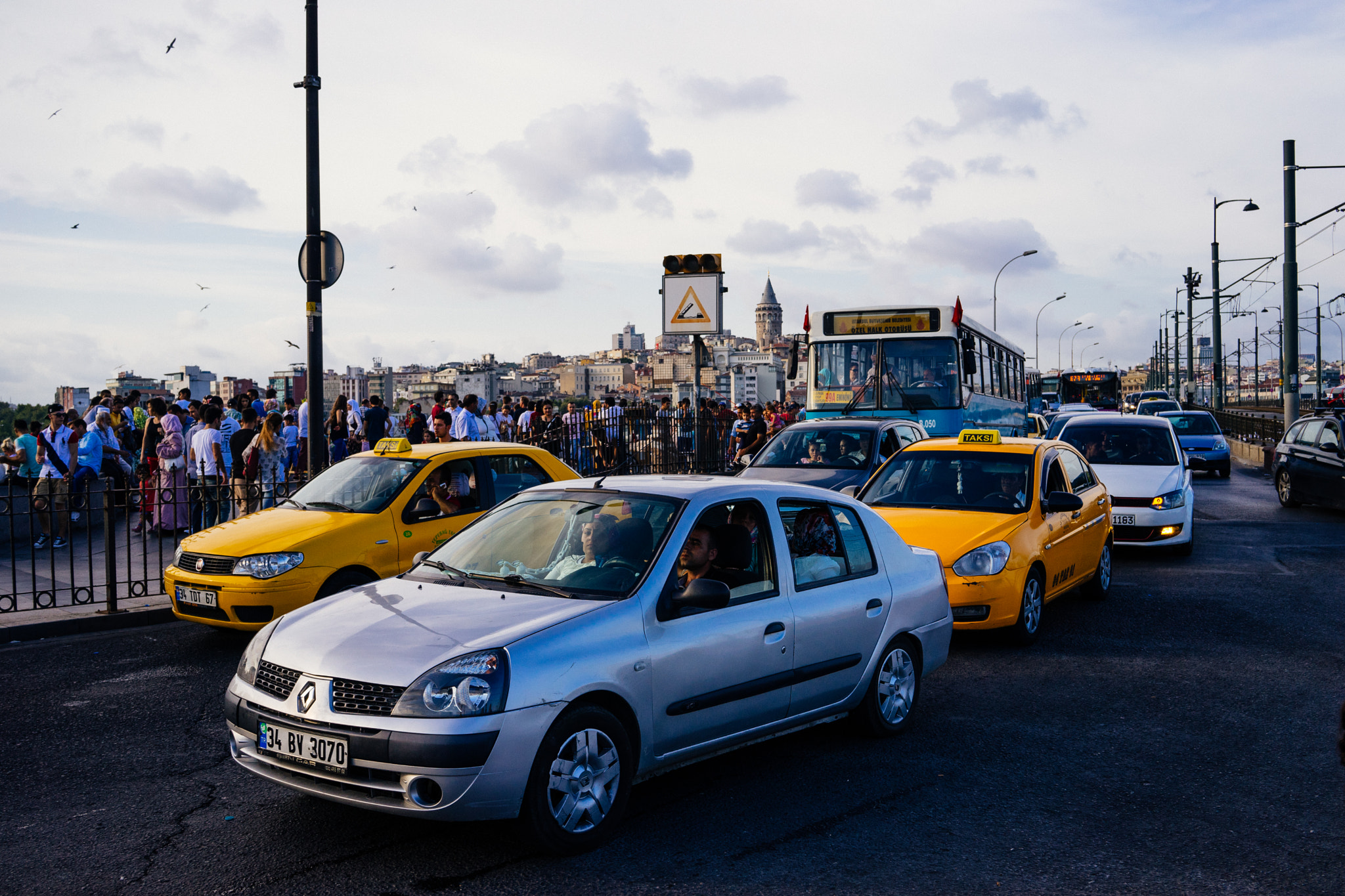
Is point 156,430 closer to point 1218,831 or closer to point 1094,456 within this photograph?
point 1094,456

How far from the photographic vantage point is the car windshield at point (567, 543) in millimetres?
4648

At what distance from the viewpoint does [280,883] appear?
3.88 m

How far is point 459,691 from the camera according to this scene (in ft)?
12.6

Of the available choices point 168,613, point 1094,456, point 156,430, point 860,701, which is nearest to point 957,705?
point 860,701

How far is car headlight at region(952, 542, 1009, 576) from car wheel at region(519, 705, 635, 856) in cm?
414

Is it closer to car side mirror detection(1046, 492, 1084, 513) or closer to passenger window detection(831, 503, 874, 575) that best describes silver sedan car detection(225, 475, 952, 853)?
passenger window detection(831, 503, 874, 575)

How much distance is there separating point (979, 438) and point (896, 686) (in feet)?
13.6

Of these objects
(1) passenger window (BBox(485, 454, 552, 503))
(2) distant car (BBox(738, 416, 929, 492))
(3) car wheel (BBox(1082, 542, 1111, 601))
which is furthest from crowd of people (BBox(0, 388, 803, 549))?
(3) car wheel (BBox(1082, 542, 1111, 601))

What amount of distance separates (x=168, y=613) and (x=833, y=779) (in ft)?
21.6

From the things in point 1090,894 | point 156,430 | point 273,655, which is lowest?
point 1090,894

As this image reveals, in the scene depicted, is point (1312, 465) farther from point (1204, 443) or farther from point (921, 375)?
point (1204, 443)

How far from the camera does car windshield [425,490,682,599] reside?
183 inches

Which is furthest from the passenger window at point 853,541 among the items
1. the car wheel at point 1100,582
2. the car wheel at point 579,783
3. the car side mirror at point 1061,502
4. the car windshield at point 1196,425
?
the car windshield at point 1196,425

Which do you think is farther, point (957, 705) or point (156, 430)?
point (156, 430)
